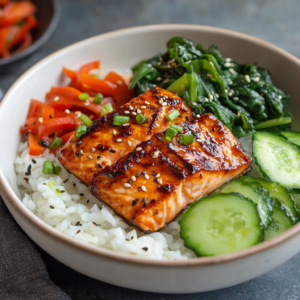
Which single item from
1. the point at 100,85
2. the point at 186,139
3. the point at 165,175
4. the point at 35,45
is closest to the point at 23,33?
the point at 35,45

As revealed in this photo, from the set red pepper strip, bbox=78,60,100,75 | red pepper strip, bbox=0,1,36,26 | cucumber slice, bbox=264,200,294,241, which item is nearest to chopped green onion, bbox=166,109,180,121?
cucumber slice, bbox=264,200,294,241

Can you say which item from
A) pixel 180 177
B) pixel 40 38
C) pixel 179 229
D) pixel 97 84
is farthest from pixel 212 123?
pixel 40 38

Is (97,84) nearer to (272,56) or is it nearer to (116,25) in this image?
(272,56)

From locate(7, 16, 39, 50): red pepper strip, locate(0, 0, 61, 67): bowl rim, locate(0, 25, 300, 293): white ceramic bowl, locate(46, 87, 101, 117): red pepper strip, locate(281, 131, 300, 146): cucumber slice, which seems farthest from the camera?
locate(7, 16, 39, 50): red pepper strip

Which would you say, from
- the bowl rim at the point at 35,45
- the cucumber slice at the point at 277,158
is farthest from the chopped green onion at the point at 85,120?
the bowl rim at the point at 35,45

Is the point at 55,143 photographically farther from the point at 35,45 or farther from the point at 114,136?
the point at 35,45

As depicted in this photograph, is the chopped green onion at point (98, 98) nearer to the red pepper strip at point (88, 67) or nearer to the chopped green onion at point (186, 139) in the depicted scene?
the red pepper strip at point (88, 67)

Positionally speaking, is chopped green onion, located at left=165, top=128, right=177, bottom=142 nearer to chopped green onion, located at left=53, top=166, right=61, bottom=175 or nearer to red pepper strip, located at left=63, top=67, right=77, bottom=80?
chopped green onion, located at left=53, top=166, right=61, bottom=175
